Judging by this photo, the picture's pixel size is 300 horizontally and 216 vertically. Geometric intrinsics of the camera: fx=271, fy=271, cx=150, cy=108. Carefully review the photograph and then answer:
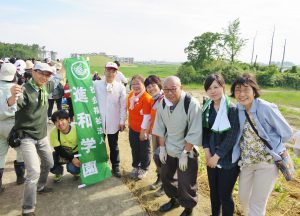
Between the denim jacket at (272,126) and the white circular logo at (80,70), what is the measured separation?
10.1 feet

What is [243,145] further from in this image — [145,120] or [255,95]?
[145,120]

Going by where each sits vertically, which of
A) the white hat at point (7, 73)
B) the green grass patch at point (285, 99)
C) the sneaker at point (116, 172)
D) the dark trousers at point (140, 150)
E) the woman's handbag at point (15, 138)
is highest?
the white hat at point (7, 73)

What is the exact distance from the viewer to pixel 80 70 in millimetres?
4914

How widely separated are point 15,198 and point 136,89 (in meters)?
2.64

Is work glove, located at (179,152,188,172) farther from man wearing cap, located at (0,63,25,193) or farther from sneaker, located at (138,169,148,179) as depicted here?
man wearing cap, located at (0,63,25,193)

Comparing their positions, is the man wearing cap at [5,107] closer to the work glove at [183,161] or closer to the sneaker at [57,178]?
the sneaker at [57,178]

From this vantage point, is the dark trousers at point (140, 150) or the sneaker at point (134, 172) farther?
the sneaker at point (134, 172)

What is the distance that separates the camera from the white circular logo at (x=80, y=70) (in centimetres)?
487

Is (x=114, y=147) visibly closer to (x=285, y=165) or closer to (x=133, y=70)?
(x=285, y=165)

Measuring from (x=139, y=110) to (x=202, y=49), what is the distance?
37.1 metres

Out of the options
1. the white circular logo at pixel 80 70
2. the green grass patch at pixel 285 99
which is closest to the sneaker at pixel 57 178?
the white circular logo at pixel 80 70

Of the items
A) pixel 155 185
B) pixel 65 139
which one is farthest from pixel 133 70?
pixel 155 185

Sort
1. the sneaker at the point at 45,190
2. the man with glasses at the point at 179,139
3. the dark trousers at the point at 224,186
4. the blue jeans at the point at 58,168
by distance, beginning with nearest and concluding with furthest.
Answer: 1. the dark trousers at the point at 224,186
2. the man with glasses at the point at 179,139
3. the sneaker at the point at 45,190
4. the blue jeans at the point at 58,168

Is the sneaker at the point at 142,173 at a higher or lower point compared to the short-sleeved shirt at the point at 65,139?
lower
